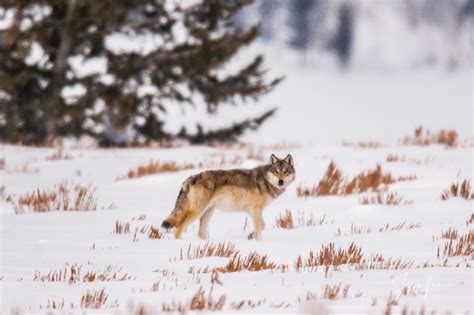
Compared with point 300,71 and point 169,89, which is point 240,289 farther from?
point 300,71

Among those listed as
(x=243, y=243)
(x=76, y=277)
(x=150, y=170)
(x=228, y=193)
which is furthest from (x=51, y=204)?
(x=76, y=277)

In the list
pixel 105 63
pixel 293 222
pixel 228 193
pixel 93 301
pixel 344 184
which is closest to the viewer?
pixel 93 301

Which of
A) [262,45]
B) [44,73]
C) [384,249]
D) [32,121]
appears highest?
[262,45]

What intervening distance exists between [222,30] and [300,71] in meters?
42.6

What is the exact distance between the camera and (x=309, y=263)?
19.2 ft

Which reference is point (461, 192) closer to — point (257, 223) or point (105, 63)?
point (257, 223)

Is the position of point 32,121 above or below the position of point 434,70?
below

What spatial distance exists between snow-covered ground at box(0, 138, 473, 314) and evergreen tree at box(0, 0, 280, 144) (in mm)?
5043

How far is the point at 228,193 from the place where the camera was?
786 centimetres

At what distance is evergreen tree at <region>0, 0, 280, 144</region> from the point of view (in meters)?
19.8

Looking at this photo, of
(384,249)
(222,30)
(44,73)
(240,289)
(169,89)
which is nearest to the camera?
(240,289)

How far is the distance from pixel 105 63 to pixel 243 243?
14.6 meters

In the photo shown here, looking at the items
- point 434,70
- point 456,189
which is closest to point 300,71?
point 434,70

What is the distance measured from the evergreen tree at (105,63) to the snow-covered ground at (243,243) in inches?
199
